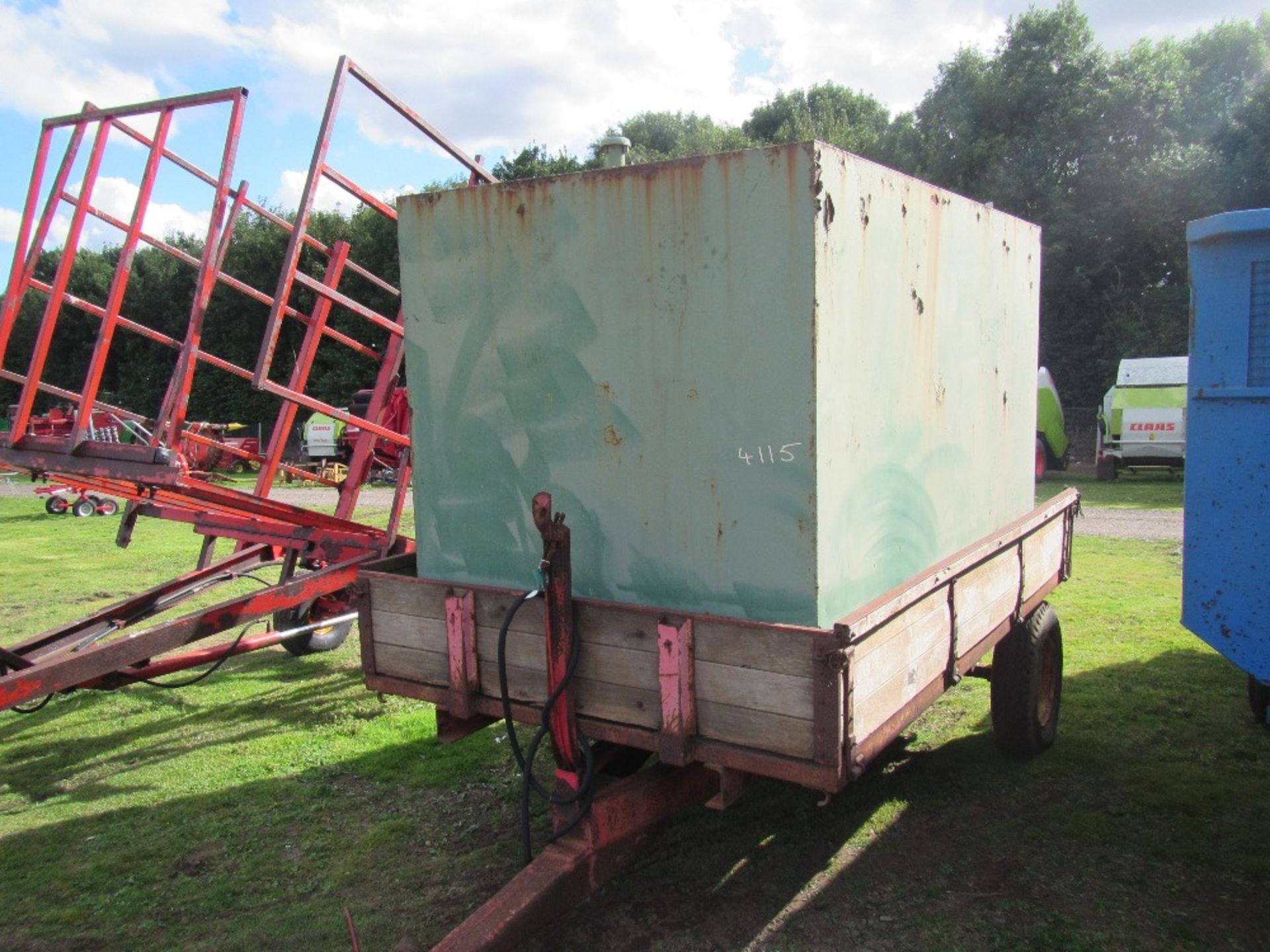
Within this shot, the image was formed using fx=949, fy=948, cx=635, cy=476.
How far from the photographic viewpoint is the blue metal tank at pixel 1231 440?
3436 mm

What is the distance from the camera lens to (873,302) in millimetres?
2959

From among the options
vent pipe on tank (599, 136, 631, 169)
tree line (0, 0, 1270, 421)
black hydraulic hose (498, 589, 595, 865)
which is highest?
tree line (0, 0, 1270, 421)

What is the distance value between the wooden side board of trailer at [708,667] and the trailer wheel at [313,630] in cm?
283

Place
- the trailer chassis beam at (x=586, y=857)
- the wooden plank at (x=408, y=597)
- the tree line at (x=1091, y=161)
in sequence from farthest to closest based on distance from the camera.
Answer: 1. the tree line at (x=1091, y=161)
2. the wooden plank at (x=408, y=597)
3. the trailer chassis beam at (x=586, y=857)

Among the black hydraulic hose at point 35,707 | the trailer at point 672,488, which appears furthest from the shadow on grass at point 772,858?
the trailer at point 672,488

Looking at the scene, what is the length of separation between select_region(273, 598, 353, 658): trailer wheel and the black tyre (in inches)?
195

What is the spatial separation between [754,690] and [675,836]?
4.83 feet

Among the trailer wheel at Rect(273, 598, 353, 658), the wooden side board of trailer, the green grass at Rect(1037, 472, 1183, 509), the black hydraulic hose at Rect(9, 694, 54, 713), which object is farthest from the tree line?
the wooden side board of trailer

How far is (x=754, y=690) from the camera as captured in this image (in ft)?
8.55

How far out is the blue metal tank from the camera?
135 inches

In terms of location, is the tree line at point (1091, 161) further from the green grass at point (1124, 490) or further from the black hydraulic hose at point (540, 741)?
the black hydraulic hose at point (540, 741)

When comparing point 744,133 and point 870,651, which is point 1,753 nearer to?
point 870,651

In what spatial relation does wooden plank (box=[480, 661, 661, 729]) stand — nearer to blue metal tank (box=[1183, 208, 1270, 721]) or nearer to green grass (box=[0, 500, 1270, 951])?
green grass (box=[0, 500, 1270, 951])

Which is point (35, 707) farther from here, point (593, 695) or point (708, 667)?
point (708, 667)
